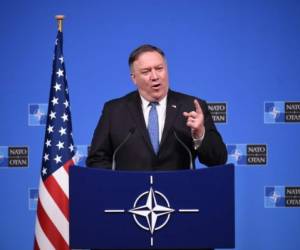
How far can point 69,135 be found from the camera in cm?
324

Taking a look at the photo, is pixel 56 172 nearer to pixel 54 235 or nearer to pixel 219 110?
pixel 54 235

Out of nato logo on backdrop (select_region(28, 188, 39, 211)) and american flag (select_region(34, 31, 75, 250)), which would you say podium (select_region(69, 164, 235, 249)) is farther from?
nato logo on backdrop (select_region(28, 188, 39, 211))

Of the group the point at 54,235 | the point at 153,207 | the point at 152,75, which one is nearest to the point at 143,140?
the point at 152,75

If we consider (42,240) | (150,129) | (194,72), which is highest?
(194,72)

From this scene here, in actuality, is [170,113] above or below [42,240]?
above

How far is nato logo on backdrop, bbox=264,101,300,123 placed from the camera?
3926 mm

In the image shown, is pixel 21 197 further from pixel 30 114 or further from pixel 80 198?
pixel 80 198

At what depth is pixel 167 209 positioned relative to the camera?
1.55 meters

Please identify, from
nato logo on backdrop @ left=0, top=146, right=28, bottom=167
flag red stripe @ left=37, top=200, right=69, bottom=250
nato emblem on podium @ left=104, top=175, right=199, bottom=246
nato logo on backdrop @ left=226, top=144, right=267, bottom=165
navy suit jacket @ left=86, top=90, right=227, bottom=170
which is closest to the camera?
nato emblem on podium @ left=104, top=175, right=199, bottom=246

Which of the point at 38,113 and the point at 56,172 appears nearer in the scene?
the point at 56,172

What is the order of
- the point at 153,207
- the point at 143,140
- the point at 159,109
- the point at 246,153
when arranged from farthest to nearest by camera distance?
the point at 246,153
the point at 159,109
the point at 143,140
the point at 153,207

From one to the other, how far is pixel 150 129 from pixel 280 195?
2.22 meters

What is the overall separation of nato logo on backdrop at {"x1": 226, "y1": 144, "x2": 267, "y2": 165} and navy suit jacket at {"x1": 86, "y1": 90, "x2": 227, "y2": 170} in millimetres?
1809

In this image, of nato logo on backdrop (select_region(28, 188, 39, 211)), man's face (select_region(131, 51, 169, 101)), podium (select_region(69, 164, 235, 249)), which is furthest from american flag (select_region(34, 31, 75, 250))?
podium (select_region(69, 164, 235, 249))
